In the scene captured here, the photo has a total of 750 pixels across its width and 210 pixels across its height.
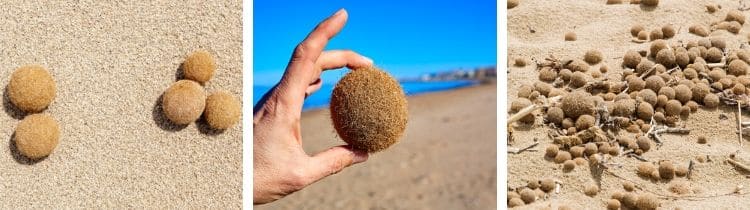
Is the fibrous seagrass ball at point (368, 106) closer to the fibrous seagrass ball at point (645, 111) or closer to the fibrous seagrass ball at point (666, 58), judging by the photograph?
the fibrous seagrass ball at point (645, 111)

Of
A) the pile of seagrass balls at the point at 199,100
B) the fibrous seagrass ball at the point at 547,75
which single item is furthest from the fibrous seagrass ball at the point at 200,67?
the fibrous seagrass ball at the point at 547,75

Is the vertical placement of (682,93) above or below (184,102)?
below

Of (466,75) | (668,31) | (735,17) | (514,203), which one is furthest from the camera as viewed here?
(735,17)

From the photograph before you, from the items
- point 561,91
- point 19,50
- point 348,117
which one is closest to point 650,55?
point 561,91

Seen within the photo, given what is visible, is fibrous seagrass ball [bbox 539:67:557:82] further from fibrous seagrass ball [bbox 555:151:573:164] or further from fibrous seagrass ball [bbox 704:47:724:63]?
fibrous seagrass ball [bbox 704:47:724:63]

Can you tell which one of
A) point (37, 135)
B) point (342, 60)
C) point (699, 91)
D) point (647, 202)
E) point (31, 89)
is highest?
point (342, 60)

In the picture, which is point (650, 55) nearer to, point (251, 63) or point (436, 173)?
point (436, 173)

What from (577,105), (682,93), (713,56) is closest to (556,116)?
(577,105)

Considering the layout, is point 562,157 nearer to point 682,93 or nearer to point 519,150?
point 519,150
